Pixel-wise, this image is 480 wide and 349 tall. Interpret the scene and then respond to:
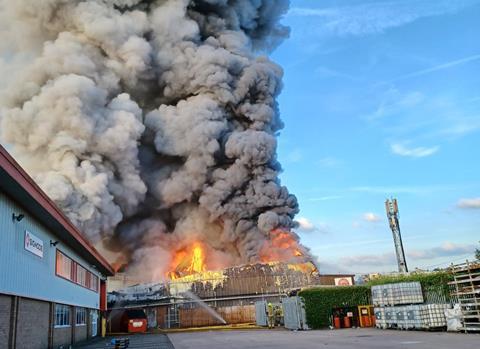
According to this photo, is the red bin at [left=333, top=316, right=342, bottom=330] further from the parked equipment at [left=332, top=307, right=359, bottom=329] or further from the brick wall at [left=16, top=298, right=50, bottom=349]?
the brick wall at [left=16, top=298, right=50, bottom=349]

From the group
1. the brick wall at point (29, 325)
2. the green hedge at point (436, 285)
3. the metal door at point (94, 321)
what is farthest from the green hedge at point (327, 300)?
the brick wall at point (29, 325)

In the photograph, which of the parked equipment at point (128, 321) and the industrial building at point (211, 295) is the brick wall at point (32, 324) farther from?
the industrial building at point (211, 295)

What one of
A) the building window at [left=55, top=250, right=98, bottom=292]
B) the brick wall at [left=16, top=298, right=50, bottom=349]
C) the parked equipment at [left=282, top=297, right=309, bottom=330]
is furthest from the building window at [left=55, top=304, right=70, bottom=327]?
the parked equipment at [left=282, top=297, right=309, bottom=330]

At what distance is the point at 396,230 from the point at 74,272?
123ft

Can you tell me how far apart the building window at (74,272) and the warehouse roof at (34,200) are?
78 centimetres

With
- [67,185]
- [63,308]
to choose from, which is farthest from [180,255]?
[63,308]

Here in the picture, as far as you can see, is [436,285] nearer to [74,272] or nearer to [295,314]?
[295,314]

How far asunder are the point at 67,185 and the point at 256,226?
19718mm

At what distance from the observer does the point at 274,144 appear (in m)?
47.9

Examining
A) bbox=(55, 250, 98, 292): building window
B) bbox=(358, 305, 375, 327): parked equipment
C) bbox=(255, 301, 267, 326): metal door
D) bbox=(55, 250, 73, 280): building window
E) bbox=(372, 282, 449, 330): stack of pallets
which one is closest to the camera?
bbox=(55, 250, 73, 280): building window

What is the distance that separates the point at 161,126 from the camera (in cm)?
4931

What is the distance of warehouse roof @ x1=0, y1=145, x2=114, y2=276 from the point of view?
37.6 feet

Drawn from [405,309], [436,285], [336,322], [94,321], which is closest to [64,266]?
[94,321]

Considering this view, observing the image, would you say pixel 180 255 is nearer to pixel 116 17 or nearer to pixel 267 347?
pixel 116 17
